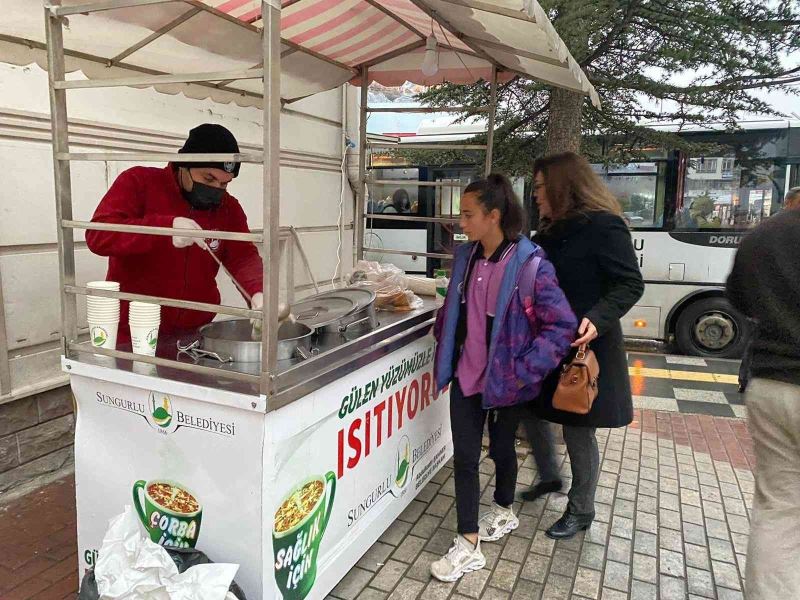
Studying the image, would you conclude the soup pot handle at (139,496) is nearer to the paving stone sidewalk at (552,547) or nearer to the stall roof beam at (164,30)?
the paving stone sidewalk at (552,547)

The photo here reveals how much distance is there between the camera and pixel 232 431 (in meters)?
1.94

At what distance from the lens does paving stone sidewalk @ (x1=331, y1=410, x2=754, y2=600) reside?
8.71 ft

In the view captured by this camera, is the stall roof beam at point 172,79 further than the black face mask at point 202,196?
No

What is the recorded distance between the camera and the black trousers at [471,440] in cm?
270

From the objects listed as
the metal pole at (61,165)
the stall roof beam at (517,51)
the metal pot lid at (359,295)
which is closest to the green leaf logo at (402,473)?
the metal pot lid at (359,295)

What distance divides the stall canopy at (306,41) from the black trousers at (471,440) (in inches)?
64.9

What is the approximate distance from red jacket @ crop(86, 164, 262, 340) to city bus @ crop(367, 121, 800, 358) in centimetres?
596

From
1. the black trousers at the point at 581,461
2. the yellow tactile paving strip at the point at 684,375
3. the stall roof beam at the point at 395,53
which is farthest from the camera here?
the yellow tactile paving strip at the point at 684,375

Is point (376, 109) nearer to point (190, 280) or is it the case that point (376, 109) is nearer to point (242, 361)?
point (190, 280)

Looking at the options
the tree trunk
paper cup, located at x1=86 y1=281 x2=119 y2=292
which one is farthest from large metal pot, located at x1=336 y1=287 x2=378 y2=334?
the tree trunk

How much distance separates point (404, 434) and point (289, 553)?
3.41 ft


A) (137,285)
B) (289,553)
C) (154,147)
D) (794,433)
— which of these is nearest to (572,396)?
(794,433)

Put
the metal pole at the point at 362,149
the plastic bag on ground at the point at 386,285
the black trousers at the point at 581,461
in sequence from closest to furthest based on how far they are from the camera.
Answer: the black trousers at the point at 581,461 < the plastic bag on ground at the point at 386,285 < the metal pole at the point at 362,149

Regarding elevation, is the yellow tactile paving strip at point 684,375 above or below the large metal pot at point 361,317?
below
